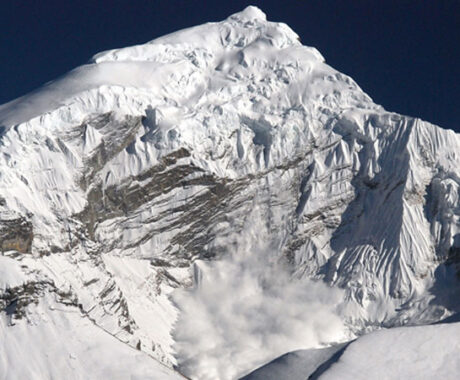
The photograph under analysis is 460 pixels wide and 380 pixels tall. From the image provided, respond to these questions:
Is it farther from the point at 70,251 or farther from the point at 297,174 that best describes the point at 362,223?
the point at 70,251

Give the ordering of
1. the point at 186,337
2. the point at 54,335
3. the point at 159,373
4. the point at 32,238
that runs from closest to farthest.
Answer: the point at 159,373
the point at 54,335
the point at 32,238
the point at 186,337

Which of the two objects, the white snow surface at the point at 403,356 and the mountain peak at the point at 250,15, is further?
the mountain peak at the point at 250,15

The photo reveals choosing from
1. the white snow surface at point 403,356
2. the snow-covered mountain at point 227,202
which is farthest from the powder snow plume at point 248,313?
the white snow surface at point 403,356

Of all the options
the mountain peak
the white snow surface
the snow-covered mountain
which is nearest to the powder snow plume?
the snow-covered mountain

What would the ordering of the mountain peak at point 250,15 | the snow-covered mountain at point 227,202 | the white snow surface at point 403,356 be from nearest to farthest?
the white snow surface at point 403,356 < the snow-covered mountain at point 227,202 < the mountain peak at point 250,15

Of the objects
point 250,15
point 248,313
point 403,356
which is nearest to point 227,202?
point 248,313

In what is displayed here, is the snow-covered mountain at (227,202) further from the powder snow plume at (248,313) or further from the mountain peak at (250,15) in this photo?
the mountain peak at (250,15)

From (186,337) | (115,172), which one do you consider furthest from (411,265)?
(115,172)
